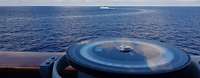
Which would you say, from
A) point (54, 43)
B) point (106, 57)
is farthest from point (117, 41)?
point (54, 43)

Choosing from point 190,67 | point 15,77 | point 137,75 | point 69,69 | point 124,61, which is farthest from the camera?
point 15,77

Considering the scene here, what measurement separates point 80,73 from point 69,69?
0.52 meters

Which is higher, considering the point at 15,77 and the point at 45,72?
the point at 45,72

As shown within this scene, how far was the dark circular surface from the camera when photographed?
1.34 meters

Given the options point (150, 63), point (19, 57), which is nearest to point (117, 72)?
point (150, 63)

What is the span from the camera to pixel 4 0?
14925cm

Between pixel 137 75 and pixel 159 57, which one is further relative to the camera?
pixel 159 57

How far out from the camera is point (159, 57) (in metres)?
1.46

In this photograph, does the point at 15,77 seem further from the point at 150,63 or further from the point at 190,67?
the point at 190,67

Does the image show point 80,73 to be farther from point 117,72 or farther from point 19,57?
point 19,57

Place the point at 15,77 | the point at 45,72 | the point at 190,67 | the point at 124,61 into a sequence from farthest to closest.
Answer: the point at 15,77 < the point at 45,72 < the point at 190,67 < the point at 124,61

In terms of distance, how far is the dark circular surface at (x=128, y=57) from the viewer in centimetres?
134

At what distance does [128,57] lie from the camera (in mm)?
1448

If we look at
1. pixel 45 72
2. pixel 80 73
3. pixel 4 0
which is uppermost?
pixel 80 73
